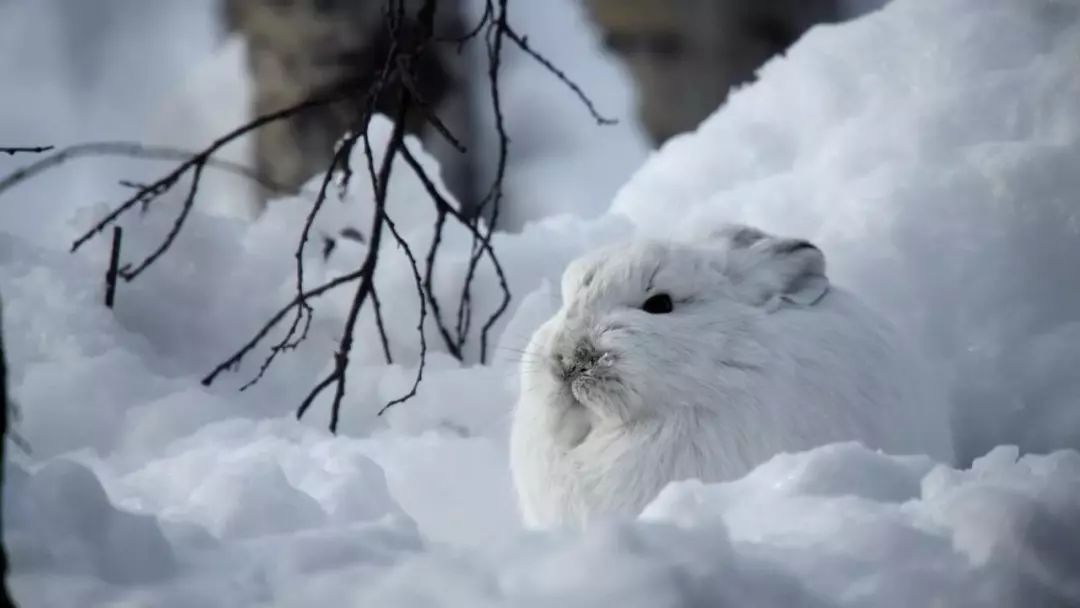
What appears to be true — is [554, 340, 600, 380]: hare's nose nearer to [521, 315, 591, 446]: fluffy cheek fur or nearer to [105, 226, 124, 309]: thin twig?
[521, 315, 591, 446]: fluffy cheek fur

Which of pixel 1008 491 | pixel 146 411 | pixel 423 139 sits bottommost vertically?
pixel 1008 491

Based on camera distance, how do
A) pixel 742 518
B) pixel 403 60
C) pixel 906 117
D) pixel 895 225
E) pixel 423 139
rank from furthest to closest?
pixel 423 139 < pixel 906 117 < pixel 895 225 < pixel 403 60 < pixel 742 518

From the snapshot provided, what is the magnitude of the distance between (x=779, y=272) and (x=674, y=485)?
3.08 ft

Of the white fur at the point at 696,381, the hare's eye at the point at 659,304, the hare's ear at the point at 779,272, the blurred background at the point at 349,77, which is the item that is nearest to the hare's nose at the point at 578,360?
the white fur at the point at 696,381

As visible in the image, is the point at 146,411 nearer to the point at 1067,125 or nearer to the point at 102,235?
the point at 102,235

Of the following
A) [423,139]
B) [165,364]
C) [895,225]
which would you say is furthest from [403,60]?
[423,139]

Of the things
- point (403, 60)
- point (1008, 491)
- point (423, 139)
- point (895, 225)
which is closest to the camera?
point (1008, 491)

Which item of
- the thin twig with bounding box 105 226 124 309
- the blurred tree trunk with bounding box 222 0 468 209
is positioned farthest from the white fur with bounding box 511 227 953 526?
the blurred tree trunk with bounding box 222 0 468 209

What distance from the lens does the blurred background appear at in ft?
13.8

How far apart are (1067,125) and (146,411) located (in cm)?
255

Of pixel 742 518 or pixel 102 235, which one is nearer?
pixel 742 518

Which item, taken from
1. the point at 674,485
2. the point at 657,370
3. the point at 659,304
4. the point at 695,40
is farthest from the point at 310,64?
the point at 674,485

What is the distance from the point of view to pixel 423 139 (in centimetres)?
498

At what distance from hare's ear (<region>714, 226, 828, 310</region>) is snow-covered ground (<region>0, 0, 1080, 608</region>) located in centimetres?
54
